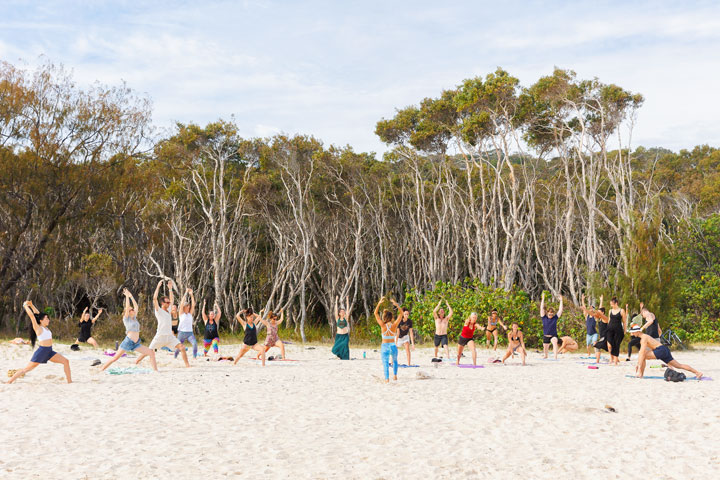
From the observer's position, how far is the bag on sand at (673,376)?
1111cm

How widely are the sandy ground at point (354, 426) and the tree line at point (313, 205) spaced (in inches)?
395

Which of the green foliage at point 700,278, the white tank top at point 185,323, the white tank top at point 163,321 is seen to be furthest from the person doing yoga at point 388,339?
the green foliage at point 700,278

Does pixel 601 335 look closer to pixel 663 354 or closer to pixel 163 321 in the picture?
pixel 663 354

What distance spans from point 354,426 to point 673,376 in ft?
22.9

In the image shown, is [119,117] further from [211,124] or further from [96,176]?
[211,124]

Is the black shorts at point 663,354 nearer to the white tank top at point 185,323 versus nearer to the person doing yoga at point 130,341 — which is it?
the person doing yoga at point 130,341

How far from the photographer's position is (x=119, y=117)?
2373cm

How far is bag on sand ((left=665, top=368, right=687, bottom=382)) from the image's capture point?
11.1 m

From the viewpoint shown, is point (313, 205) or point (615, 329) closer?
point (615, 329)

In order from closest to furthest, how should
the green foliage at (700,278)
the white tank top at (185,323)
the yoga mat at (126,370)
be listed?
the yoga mat at (126,370)
the white tank top at (185,323)
the green foliage at (700,278)

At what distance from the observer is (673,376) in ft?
36.6

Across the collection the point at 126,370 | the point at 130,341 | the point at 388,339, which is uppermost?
the point at 388,339

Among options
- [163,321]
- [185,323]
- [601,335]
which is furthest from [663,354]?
[185,323]

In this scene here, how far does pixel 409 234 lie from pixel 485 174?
636cm
